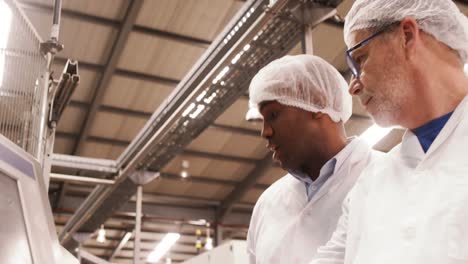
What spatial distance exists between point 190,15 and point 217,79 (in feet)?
4.28

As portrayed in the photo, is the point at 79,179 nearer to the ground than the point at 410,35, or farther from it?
farther from it

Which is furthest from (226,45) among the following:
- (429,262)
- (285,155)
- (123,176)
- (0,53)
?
(429,262)

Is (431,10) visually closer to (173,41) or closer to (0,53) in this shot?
(0,53)

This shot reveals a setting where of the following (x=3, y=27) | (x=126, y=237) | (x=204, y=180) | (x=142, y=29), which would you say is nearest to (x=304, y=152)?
(x=3, y=27)

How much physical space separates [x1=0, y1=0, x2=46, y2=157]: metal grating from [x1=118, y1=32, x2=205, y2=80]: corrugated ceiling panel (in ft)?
9.53

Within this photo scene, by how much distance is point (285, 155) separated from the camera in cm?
156

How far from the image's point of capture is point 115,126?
243 inches

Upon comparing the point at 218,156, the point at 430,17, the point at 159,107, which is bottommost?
the point at 430,17

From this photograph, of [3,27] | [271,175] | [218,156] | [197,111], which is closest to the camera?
[3,27]

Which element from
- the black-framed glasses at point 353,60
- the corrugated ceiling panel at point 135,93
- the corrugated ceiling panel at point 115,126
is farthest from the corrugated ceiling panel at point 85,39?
the black-framed glasses at point 353,60

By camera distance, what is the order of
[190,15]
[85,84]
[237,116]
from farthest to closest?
[237,116] → [85,84] → [190,15]

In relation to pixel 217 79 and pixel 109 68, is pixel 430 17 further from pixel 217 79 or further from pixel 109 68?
pixel 109 68

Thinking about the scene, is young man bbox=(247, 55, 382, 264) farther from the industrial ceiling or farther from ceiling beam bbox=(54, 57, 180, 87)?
ceiling beam bbox=(54, 57, 180, 87)

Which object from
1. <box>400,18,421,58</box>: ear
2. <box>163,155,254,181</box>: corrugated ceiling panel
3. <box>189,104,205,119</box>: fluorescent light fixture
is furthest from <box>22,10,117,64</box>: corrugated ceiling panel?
<box>400,18,421,58</box>: ear
